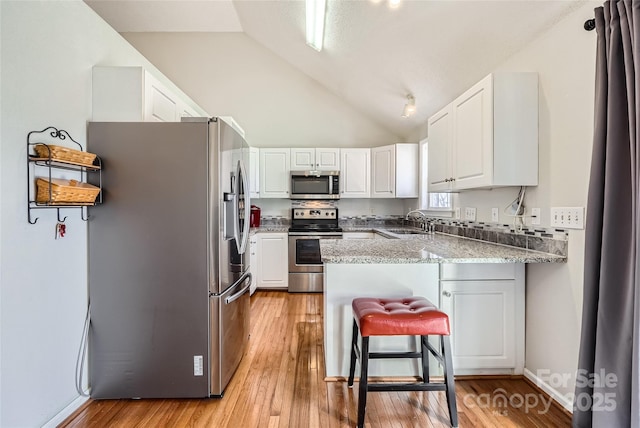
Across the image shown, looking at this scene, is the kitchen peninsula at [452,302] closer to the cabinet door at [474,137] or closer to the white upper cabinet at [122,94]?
the cabinet door at [474,137]

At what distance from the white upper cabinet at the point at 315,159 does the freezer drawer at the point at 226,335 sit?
2469 mm

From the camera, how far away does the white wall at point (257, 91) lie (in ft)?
14.6

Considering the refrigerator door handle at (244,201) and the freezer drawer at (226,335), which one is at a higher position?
the refrigerator door handle at (244,201)

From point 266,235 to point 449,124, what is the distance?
8.94 ft

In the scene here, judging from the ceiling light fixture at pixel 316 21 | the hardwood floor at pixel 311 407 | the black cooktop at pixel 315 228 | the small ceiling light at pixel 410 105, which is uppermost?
the ceiling light fixture at pixel 316 21

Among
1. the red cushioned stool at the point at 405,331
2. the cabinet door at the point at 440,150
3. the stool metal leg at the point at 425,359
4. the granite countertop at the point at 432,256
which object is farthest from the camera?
the cabinet door at the point at 440,150

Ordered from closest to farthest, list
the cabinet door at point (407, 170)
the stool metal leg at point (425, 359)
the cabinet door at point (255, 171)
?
1. the stool metal leg at point (425, 359)
2. the cabinet door at point (407, 170)
3. the cabinet door at point (255, 171)

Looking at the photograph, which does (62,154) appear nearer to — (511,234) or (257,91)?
(511,234)

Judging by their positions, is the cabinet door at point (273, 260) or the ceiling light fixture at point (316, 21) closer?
the ceiling light fixture at point (316, 21)

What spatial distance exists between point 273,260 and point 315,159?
156 cm

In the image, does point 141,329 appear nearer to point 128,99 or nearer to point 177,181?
point 177,181

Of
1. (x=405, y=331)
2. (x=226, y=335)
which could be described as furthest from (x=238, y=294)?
(x=405, y=331)

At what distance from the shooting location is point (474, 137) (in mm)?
2025

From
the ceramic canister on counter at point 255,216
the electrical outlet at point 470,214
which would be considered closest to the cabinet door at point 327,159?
the ceramic canister on counter at point 255,216
